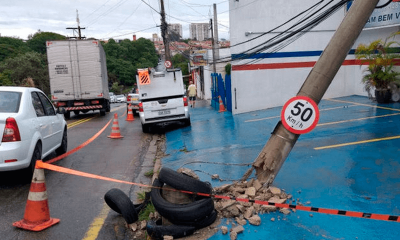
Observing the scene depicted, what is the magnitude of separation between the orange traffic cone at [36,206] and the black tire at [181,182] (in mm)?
1657

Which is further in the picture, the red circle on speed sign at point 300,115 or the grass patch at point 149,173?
the grass patch at point 149,173

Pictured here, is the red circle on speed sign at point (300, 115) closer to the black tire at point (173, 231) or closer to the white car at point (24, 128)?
the black tire at point (173, 231)

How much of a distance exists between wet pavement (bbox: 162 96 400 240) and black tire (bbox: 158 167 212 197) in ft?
1.99

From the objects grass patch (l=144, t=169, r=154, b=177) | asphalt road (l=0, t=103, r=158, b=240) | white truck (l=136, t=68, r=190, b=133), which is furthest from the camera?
white truck (l=136, t=68, r=190, b=133)

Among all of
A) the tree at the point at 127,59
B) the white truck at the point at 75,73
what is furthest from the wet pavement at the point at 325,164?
the tree at the point at 127,59

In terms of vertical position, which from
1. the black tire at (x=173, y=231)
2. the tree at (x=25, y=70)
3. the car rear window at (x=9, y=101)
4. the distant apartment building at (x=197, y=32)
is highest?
the distant apartment building at (x=197, y=32)

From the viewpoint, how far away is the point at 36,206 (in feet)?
15.3

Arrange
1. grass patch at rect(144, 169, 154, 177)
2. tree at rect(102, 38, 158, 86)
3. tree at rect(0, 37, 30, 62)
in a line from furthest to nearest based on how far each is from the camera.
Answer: tree at rect(102, 38, 158, 86)
tree at rect(0, 37, 30, 62)
grass patch at rect(144, 169, 154, 177)

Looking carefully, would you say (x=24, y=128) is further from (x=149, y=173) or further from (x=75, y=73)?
(x=75, y=73)

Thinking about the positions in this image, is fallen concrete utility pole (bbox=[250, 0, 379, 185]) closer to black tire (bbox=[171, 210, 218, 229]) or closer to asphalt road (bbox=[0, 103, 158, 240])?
black tire (bbox=[171, 210, 218, 229])

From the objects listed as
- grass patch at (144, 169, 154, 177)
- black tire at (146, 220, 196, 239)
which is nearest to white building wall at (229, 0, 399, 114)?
grass patch at (144, 169, 154, 177)

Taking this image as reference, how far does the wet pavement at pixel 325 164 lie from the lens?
4188 mm

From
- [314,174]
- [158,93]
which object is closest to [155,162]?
[314,174]

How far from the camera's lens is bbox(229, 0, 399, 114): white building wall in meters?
15.4
